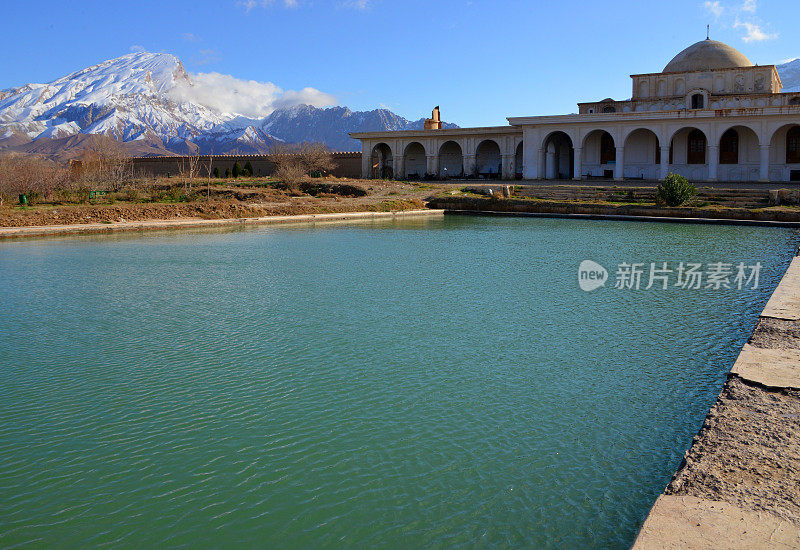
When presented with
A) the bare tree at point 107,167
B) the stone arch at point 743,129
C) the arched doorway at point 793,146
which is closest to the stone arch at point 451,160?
the stone arch at point 743,129

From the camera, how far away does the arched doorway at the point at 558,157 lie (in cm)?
3400

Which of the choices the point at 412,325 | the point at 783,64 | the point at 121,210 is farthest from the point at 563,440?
the point at 783,64

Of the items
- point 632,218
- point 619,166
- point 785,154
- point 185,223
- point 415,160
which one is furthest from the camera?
point 415,160

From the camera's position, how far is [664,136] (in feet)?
98.6

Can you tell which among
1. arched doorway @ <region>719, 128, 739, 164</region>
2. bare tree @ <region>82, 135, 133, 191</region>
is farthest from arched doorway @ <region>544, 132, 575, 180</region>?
bare tree @ <region>82, 135, 133, 191</region>

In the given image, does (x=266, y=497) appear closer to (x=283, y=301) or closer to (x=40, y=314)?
(x=283, y=301)

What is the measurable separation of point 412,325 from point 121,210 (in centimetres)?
1551

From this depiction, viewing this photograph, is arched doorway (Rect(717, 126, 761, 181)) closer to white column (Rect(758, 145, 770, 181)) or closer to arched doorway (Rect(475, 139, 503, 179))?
white column (Rect(758, 145, 770, 181))

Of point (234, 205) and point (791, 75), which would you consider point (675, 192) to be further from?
point (791, 75)

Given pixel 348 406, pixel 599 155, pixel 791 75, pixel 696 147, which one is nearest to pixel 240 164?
pixel 599 155

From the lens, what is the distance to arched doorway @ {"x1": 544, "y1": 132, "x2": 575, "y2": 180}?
3400cm

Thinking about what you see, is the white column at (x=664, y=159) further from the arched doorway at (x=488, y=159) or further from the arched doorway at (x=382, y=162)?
the arched doorway at (x=382, y=162)

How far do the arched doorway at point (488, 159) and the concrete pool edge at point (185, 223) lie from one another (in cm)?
1339

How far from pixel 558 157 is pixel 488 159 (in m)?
4.28
